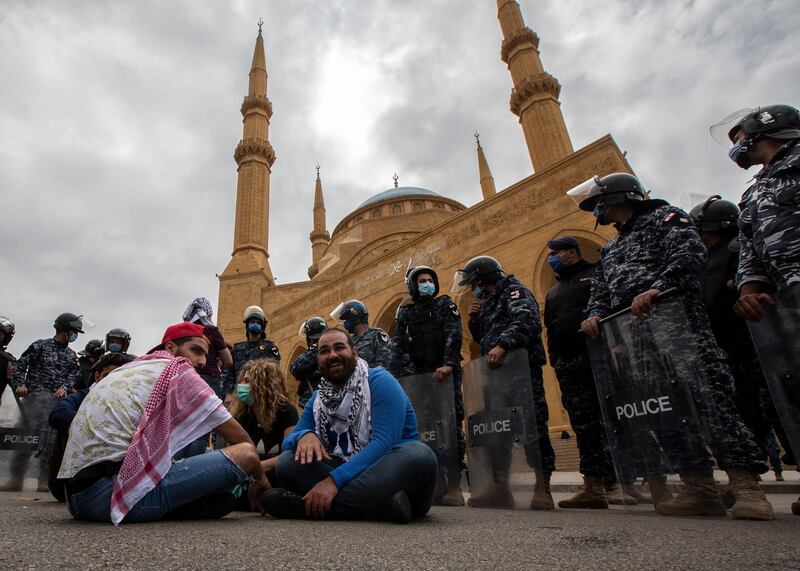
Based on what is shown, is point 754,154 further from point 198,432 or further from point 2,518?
point 2,518

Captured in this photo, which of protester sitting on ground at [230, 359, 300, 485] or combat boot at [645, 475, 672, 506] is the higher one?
protester sitting on ground at [230, 359, 300, 485]

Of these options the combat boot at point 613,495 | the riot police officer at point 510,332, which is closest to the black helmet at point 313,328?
the riot police officer at point 510,332

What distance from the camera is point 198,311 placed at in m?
5.00

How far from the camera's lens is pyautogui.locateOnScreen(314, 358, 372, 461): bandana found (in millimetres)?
2410

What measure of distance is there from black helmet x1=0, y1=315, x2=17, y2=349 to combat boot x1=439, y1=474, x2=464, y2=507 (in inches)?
219

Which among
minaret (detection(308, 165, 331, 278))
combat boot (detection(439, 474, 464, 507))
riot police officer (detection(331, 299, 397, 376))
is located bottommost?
combat boot (detection(439, 474, 464, 507))

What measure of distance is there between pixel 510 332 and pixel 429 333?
3.54 feet

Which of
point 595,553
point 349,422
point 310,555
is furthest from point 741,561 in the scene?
point 349,422

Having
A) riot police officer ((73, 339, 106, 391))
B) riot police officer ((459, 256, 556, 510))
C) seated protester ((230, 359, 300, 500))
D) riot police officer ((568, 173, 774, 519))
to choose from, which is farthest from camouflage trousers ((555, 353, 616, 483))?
riot police officer ((73, 339, 106, 391))

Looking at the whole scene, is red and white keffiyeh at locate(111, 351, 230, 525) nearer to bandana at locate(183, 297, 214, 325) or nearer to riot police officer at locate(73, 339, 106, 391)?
bandana at locate(183, 297, 214, 325)

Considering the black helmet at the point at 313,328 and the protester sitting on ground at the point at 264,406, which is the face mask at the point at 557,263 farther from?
the black helmet at the point at 313,328

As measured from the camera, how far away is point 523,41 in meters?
19.2

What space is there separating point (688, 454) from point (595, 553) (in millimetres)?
1260

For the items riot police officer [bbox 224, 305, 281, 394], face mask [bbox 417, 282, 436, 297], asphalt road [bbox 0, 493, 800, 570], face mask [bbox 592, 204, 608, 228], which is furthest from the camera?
riot police officer [bbox 224, 305, 281, 394]
